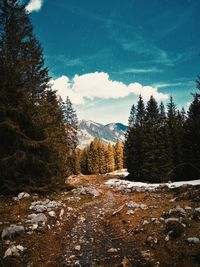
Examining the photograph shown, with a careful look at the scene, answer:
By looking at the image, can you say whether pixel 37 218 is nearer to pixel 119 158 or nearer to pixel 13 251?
pixel 13 251

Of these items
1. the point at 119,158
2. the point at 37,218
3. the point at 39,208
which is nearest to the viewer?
the point at 37,218

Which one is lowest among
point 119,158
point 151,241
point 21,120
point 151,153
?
point 151,241

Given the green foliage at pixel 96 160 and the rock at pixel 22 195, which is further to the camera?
the green foliage at pixel 96 160

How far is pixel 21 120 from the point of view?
2041 centimetres

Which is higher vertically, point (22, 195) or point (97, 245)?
point (22, 195)

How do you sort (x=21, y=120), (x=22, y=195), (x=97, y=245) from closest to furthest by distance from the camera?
(x=97, y=245) < (x=22, y=195) < (x=21, y=120)

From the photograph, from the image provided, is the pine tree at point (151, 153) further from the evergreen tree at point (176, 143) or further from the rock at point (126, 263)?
the rock at point (126, 263)

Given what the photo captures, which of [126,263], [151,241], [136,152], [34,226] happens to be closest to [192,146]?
[136,152]

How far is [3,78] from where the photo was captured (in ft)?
66.0

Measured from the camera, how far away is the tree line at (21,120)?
61.4 ft

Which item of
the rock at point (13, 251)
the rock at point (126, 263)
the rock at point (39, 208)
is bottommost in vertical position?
the rock at point (126, 263)

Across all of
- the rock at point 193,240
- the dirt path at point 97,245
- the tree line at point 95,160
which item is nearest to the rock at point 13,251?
the dirt path at point 97,245

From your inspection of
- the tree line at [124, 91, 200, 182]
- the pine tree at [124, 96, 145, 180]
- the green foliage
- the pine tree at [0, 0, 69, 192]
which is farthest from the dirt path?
the green foliage

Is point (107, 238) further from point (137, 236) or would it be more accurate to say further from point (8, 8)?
point (8, 8)
